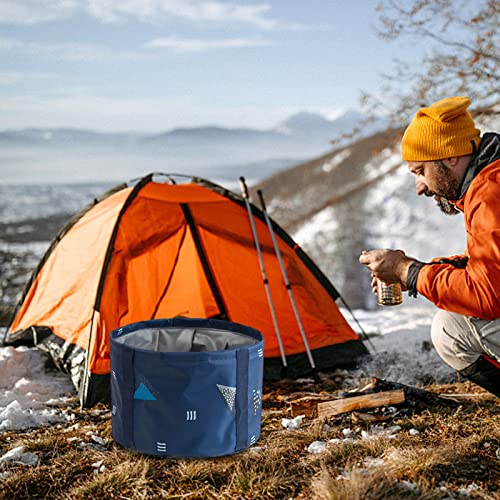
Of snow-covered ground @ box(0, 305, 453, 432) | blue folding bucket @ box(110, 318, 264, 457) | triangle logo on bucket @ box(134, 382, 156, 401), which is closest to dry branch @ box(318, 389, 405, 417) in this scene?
blue folding bucket @ box(110, 318, 264, 457)

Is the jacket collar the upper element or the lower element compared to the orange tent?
upper

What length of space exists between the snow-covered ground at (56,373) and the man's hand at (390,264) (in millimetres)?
1674

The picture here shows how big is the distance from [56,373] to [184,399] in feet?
6.64

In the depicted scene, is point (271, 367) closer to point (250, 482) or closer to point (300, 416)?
point (300, 416)

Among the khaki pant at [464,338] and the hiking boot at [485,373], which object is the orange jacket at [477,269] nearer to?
the khaki pant at [464,338]

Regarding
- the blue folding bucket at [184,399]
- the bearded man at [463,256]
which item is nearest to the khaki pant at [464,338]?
the bearded man at [463,256]

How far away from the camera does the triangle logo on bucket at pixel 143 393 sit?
122 inches

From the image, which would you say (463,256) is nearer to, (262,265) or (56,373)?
(262,265)

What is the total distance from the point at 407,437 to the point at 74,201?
19482 mm

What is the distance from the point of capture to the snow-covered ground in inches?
153

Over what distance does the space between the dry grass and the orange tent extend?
141 cm

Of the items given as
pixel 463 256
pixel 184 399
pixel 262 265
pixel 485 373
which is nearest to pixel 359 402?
pixel 485 373

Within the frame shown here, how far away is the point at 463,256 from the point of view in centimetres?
346

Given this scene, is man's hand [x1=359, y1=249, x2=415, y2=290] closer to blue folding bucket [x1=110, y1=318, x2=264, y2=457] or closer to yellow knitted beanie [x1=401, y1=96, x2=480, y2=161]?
yellow knitted beanie [x1=401, y1=96, x2=480, y2=161]
